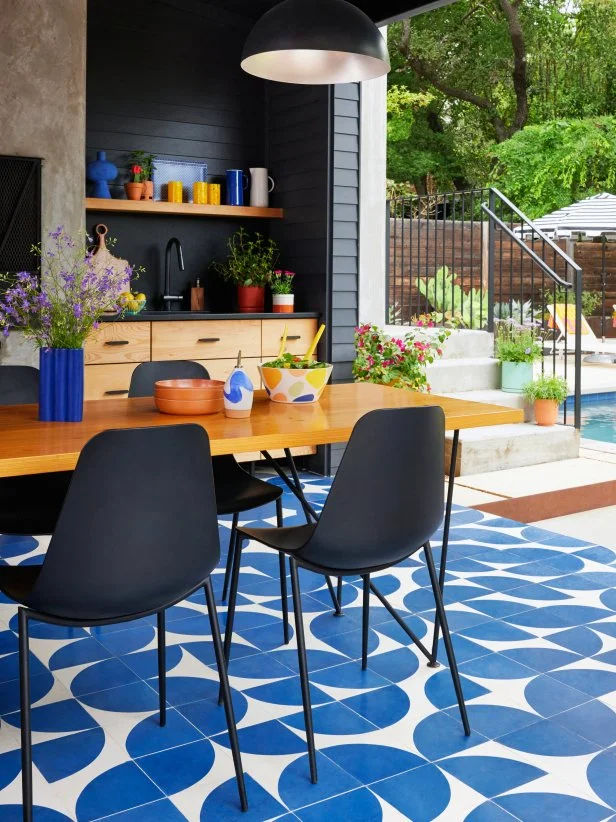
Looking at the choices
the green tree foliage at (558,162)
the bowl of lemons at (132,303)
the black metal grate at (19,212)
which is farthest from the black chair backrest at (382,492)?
the green tree foliage at (558,162)

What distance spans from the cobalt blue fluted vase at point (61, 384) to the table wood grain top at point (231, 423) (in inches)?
1.7

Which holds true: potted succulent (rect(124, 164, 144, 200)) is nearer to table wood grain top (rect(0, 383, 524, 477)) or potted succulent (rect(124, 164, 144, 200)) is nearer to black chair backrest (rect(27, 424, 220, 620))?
table wood grain top (rect(0, 383, 524, 477))

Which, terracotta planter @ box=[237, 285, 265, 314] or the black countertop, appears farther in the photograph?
terracotta planter @ box=[237, 285, 265, 314]

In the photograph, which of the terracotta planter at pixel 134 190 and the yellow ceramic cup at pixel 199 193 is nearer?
A: the terracotta planter at pixel 134 190

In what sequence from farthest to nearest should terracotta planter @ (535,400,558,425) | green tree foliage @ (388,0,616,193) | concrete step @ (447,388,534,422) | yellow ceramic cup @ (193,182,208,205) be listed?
green tree foliage @ (388,0,616,193) < concrete step @ (447,388,534,422) < terracotta planter @ (535,400,558,425) < yellow ceramic cup @ (193,182,208,205)

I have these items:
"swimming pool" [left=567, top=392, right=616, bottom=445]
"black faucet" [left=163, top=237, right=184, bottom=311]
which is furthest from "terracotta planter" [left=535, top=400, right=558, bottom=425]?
"black faucet" [left=163, top=237, right=184, bottom=311]

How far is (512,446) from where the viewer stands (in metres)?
6.50

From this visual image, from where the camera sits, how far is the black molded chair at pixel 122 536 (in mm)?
2115

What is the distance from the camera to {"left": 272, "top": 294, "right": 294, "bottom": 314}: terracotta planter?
20.0ft

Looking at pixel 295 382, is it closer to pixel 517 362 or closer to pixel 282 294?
pixel 282 294

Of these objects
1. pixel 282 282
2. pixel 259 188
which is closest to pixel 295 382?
pixel 282 282

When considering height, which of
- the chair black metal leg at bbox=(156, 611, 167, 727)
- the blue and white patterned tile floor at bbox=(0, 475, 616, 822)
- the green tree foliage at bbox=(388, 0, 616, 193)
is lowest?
the blue and white patterned tile floor at bbox=(0, 475, 616, 822)

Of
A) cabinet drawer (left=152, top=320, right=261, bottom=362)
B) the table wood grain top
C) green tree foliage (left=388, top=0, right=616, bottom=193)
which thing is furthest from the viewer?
green tree foliage (left=388, top=0, right=616, bottom=193)

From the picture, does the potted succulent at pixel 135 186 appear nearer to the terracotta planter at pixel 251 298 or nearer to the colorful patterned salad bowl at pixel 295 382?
the terracotta planter at pixel 251 298
